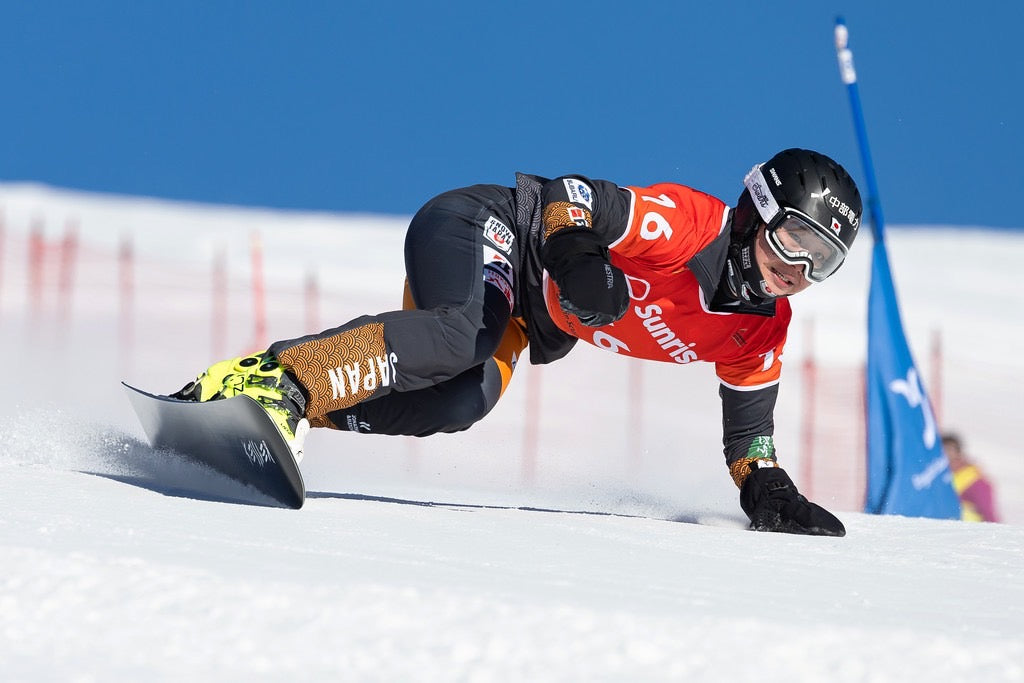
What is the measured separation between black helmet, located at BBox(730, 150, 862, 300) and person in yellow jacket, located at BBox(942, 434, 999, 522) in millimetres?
3679

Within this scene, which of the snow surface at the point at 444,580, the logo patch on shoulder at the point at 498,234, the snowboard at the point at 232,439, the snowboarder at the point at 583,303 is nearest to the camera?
the snow surface at the point at 444,580

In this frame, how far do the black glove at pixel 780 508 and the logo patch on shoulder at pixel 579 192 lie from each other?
940 millimetres

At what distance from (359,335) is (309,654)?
149 cm

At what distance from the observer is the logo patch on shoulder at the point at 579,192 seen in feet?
9.84

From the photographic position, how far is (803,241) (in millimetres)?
2979

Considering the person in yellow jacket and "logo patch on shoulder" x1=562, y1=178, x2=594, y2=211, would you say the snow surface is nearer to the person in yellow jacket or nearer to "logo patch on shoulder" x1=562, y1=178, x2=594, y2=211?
"logo patch on shoulder" x1=562, y1=178, x2=594, y2=211

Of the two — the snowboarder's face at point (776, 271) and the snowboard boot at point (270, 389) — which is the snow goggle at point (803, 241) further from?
the snowboard boot at point (270, 389)

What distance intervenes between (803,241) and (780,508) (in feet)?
2.41

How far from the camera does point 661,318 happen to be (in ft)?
10.5

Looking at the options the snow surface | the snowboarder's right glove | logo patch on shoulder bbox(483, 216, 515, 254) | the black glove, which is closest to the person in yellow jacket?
the snow surface

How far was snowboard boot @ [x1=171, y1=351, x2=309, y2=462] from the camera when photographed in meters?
2.60

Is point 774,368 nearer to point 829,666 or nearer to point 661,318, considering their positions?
point 661,318

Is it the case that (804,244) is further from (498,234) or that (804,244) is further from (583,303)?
(498,234)

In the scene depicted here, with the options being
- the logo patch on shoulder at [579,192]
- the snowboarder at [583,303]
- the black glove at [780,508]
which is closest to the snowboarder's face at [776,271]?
the snowboarder at [583,303]
